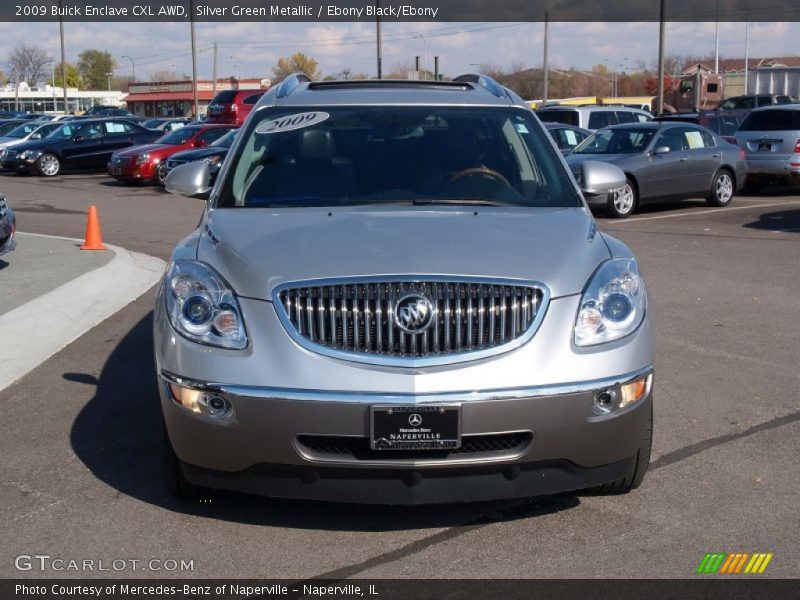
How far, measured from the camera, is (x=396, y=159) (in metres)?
5.32

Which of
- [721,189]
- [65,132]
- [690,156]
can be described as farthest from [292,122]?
[65,132]

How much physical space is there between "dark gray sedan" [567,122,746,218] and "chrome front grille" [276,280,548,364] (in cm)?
1304

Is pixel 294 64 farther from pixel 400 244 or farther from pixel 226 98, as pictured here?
pixel 400 244

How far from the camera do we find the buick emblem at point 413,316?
3.87 m

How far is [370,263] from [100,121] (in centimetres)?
→ 2722

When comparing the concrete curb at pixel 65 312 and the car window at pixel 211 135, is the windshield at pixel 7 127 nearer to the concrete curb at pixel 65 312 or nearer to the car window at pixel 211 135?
the car window at pixel 211 135

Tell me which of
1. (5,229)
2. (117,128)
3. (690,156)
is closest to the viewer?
(5,229)

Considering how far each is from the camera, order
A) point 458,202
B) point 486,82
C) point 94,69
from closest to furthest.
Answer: point 458,202 < point 486,82 < point 94,69

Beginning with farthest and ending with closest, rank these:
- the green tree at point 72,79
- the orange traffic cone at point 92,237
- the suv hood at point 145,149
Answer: the green tree at point 72,79
the suv hood at point 145,149
the orange traffic cone at point 92,237

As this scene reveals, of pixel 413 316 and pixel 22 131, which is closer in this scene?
pixel 413 316

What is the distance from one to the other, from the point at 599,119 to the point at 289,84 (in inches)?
778

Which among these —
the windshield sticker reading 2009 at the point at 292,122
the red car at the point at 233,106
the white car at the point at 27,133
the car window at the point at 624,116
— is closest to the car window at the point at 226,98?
the red car at the point at 233,106
